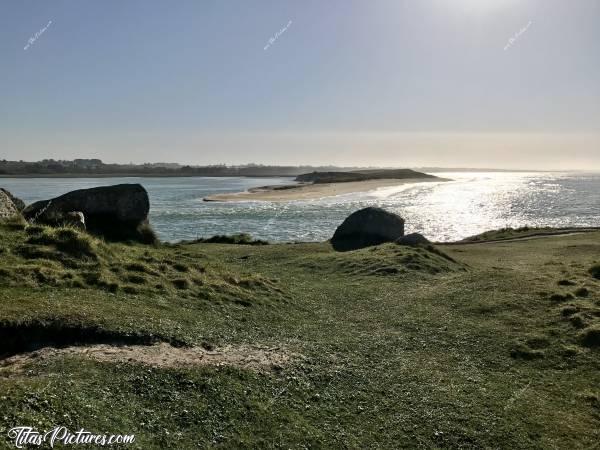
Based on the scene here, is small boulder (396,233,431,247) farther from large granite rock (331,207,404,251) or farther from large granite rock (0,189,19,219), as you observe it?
large granite rock (0,189,19,219)

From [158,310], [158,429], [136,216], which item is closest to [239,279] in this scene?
[158,310]

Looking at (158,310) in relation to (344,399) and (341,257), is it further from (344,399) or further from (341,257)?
(341,257)

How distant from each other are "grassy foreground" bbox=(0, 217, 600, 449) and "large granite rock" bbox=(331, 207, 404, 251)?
44.7 ft

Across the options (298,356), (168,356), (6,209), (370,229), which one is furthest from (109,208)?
(298,356)

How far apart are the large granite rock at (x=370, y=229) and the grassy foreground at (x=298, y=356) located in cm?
1363

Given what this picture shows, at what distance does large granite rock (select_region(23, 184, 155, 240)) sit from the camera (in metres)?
23.9

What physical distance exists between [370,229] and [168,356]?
24483 millimetres

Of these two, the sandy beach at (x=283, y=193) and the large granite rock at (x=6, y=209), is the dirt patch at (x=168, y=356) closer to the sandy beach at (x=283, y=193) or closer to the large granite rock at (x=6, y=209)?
the large granite rock at (x=6, y=209)

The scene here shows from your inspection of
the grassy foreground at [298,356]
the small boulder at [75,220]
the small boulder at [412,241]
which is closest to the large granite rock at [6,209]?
the small boulder at [75,220]

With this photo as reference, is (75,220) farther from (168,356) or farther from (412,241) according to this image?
(412,241)

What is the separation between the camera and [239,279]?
50.8ft

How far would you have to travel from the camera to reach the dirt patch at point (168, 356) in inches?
307

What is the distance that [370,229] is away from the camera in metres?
32.0

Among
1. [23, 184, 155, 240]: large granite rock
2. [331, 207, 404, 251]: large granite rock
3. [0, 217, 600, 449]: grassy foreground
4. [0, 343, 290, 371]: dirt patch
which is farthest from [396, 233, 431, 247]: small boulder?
[0, 343, 290, 371]: dirt patch
